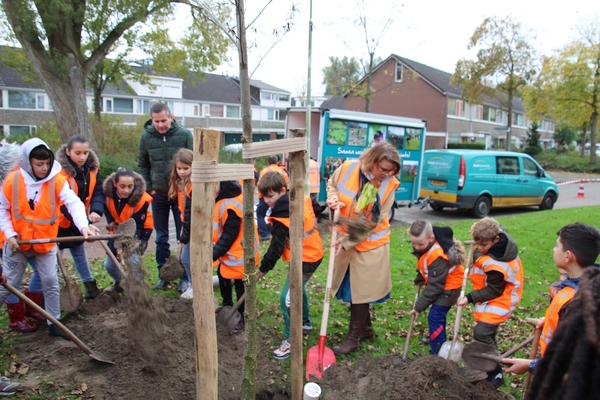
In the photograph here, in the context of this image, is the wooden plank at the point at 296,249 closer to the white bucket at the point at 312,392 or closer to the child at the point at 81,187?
the white bucket at the point at 312,392

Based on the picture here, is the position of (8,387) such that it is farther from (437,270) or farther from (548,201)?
(548,201)

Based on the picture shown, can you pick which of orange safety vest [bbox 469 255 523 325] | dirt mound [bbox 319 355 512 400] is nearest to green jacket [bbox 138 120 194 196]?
dirt mound [bbox 319 355 512 400]

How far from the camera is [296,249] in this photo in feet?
10.2

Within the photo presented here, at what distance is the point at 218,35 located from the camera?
593 cm

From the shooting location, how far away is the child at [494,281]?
143 inches

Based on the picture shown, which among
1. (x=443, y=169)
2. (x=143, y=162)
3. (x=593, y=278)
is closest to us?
(x=593, y=278)

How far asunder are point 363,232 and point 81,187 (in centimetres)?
312

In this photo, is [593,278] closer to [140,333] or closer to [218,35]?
[140,333]

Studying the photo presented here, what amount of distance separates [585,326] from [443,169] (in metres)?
12.4

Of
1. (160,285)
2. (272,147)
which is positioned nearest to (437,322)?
(272,147)

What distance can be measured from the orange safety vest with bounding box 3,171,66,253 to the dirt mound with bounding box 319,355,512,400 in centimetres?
277

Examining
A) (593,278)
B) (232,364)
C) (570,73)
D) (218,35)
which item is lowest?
(232,364)

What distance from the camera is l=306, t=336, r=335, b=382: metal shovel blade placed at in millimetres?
3733

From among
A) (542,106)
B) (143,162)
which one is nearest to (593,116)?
(542,106)
